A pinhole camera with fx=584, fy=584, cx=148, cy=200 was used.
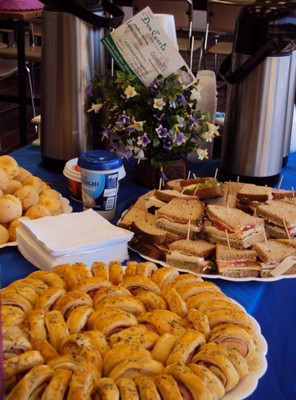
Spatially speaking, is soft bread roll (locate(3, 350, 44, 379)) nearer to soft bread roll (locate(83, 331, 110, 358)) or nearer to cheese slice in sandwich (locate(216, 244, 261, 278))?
soft bread roll (locate(83, 331, 110, 358))

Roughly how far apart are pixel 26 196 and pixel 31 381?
605 millimetres

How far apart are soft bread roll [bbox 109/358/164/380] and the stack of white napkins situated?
361 mm

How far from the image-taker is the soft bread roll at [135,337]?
70 cm

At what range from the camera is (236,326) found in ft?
2.46

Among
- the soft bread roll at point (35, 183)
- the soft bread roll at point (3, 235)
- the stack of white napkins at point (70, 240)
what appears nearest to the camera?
the stack of white napkins at point (70, 240)

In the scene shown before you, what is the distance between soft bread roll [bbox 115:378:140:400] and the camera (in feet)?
2.00

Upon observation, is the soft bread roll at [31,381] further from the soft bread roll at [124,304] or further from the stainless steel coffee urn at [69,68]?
the stainless steel coffee urn at [69,68]

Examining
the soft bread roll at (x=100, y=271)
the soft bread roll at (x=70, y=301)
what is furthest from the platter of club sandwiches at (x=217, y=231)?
the soft bread roll at (x=70, y=301)

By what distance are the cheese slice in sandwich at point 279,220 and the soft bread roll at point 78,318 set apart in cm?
54

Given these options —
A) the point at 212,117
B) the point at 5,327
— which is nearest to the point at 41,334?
the point at 5,327

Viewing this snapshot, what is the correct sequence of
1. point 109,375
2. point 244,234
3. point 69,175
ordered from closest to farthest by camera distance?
point 109,375 < point 244,234 < point 69,175

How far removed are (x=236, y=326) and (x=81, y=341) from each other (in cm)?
20

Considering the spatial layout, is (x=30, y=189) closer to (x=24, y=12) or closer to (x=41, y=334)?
(x=41, y=334)

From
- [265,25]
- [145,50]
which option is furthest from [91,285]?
[265,25]
